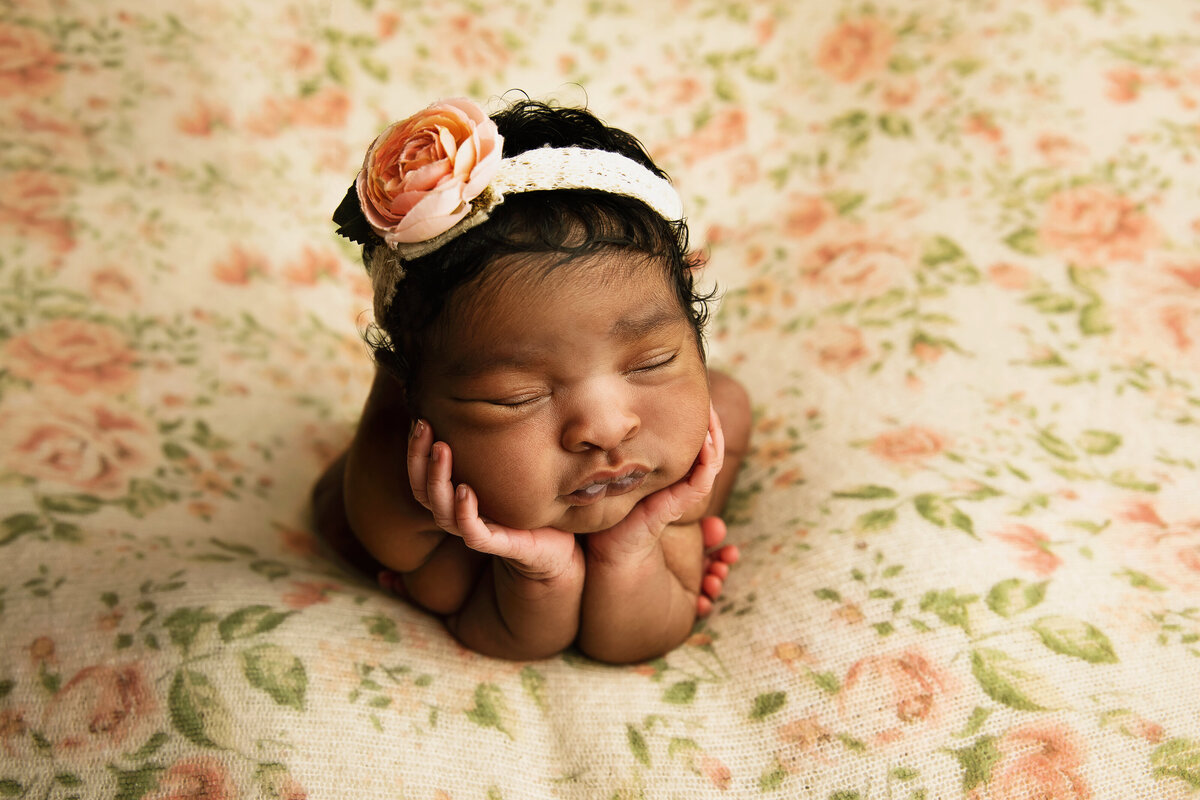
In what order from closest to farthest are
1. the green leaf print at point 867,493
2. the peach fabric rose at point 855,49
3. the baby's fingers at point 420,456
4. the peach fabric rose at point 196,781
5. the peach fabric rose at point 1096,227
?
the peach fabric rose at point 196,781
the baby's fingers at point 420,456
the green leaf print at point 867,493
the peach fabric rose at point 1096,227
the peach fabric rose at point 855,49

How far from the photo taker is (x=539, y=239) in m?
0.92

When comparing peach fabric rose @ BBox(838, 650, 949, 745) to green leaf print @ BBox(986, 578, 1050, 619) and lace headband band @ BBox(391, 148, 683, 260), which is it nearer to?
green leaf print @ BBox(986, 578, 1050, 619)

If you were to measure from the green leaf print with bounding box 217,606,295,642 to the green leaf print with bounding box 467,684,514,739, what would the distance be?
25 centimetres

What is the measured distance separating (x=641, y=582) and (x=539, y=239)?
1.54 ft

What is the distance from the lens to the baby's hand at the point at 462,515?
98cm

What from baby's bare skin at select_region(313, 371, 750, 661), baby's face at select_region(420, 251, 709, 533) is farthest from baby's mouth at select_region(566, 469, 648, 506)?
baby's bare skin at select_region(313, 371, 750, 661)

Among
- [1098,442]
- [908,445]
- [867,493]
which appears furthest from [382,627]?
[1098,442]

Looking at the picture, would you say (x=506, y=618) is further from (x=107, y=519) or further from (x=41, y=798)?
(x=107, y=519)

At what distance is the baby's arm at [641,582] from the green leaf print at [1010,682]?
1.19 ft

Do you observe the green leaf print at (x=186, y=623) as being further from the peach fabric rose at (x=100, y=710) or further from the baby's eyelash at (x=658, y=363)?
the baby's eyelash at (x=658, y=363)

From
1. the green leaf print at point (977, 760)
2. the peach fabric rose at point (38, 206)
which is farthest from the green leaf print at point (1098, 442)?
the peach fabric rose at point (38, 206)

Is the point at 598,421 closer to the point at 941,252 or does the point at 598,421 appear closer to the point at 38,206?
the point at 941,252

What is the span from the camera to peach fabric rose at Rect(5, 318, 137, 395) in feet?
4.94

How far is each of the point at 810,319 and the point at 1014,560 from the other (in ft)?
2.21
